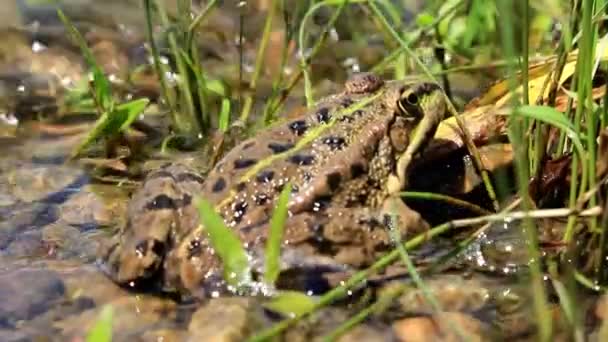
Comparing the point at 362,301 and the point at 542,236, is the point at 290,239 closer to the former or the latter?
the point at 362,301

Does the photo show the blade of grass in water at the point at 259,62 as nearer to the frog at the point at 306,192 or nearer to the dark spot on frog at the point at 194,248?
the frog at the point at 306,192

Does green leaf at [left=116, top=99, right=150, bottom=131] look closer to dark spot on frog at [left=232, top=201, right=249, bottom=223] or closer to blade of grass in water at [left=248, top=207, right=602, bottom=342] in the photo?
dark spot on frog at [left=232, top=201, right=249, bottom=223]

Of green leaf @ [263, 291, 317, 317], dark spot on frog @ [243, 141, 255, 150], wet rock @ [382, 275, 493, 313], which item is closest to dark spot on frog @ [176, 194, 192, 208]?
dark spot on frog @ [243, 141, 255, 150]

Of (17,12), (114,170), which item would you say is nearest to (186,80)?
(114,170)

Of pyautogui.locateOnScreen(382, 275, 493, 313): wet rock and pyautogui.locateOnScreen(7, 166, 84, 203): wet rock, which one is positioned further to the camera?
pyautogui.locateOnScreen(7, 166, 84, 203): wet rock

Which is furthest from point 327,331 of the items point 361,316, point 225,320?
point 361,316

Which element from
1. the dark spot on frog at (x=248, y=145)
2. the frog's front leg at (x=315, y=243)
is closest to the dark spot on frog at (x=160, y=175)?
the dark spot on frog at (x=248, y=145)
